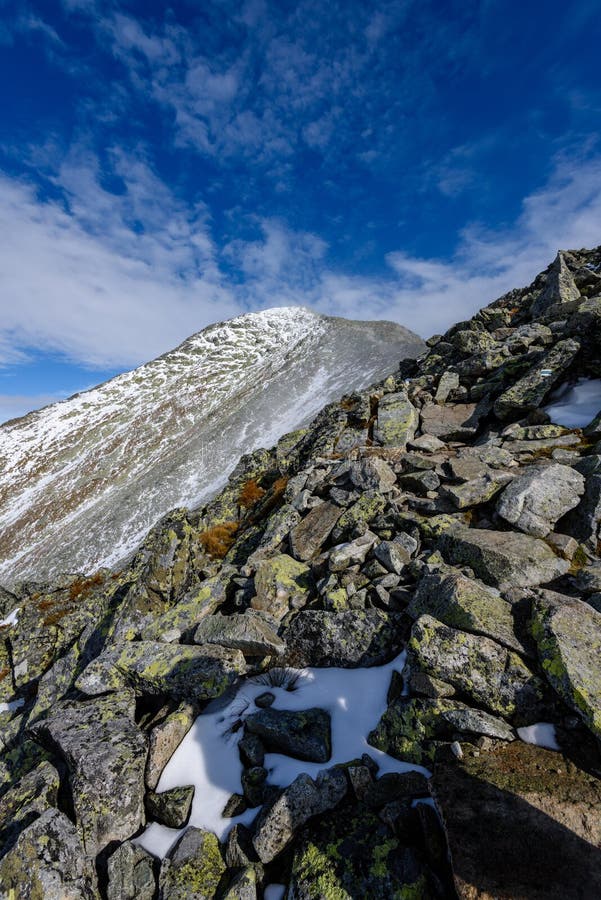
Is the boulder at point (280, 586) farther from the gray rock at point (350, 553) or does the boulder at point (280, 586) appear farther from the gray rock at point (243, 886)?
the gray rock at point (243, 886)

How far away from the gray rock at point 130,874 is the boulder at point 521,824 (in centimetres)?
474

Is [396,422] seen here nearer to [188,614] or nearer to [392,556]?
[392,556]

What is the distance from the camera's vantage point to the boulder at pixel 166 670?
27.7 ft

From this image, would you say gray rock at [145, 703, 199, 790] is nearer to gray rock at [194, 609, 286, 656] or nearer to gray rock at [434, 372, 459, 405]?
gray rock at [194, 609, 286, 656]

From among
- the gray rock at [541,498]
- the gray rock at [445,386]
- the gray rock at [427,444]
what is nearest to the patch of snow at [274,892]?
the gray rock at [541,498]

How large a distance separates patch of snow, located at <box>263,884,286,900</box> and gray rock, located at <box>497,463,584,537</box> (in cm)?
866

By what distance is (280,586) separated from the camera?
35.9 feet

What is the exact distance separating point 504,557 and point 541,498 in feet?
9.25

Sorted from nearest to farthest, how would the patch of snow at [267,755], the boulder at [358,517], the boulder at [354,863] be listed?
the boulder at [354,863], the patch of snow at [267,755], the boulder at [358,517]

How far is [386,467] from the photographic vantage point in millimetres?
14727

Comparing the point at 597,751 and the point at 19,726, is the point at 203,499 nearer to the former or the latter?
the point at 19,726

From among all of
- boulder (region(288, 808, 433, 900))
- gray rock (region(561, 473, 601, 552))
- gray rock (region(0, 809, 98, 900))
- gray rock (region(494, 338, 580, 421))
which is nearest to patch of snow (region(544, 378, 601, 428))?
gray rock (region(494, 338, 580, 421))

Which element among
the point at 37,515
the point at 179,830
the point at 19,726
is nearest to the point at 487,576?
the point at 179,830

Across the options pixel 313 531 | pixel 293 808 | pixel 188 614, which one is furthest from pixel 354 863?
pixel 313 531
